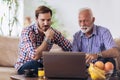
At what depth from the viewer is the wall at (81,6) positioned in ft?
16.9

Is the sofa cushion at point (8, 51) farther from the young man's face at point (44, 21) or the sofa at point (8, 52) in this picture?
the young man's face at point (44, 21)

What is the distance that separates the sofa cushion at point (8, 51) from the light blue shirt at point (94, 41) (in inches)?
37.8

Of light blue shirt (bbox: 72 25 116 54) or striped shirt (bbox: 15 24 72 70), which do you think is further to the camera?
light blue shirt (bbox: 72 25 116 54)

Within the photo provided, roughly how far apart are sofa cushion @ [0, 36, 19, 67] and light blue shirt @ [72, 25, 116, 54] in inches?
37.8

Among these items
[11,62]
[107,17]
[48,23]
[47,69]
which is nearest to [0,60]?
[11,62]

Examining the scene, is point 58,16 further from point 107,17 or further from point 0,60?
point 0,60

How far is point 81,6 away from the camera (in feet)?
17.3

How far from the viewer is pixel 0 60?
3.69m

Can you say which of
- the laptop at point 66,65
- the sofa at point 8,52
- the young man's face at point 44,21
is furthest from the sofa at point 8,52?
the laptop at point 66,65

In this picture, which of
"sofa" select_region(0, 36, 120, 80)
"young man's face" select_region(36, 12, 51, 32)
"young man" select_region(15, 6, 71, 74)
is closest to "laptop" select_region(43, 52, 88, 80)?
"young man" select_region(15, 6, 71, 74)

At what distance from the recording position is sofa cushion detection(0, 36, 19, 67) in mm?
3658

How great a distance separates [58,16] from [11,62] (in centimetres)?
190

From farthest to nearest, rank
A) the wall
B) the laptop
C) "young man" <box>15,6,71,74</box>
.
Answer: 1. the wall
2. "young man" <box>15,6,71,74</box>
3. the laptop

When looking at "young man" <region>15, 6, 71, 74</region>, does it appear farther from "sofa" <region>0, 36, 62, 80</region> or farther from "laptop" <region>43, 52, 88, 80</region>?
"sofa" <region>0, 36, 62, 80</region>
